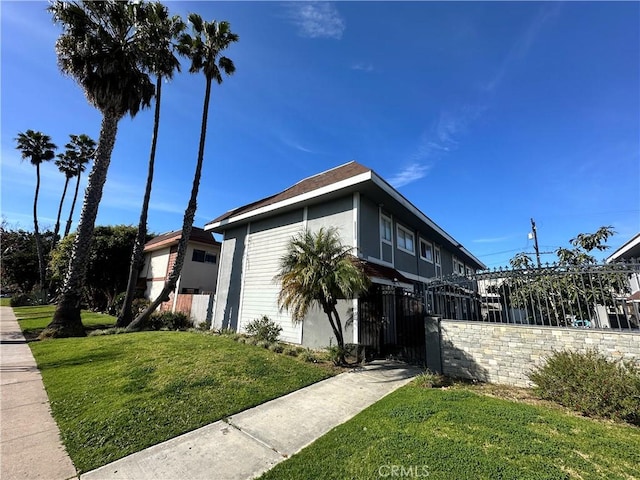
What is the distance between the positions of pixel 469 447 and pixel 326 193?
8664mm

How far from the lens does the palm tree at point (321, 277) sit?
7.70 m

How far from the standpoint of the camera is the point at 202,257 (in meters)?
22.7

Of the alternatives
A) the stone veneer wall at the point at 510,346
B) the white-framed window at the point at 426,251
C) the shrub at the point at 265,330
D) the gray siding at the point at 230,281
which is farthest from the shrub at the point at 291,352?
the white-framed window at the point at 426,251

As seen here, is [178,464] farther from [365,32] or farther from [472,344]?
[365,32]

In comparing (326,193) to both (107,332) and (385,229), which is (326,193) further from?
(107,332)

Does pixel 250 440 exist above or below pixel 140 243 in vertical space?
below

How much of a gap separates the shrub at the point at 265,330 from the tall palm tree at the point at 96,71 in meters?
7.83

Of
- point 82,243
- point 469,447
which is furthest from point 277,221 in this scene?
point 469,447

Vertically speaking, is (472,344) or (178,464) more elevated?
(472,344)

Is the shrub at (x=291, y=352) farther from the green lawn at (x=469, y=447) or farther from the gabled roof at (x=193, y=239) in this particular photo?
the gabled roof at (x=193, y=239)

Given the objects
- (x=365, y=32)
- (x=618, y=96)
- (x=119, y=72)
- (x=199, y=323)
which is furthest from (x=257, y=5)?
(x=199, y=323)

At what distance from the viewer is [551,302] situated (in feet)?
21.5

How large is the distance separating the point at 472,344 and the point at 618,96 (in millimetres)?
9052

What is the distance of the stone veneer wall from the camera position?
18.2ft
